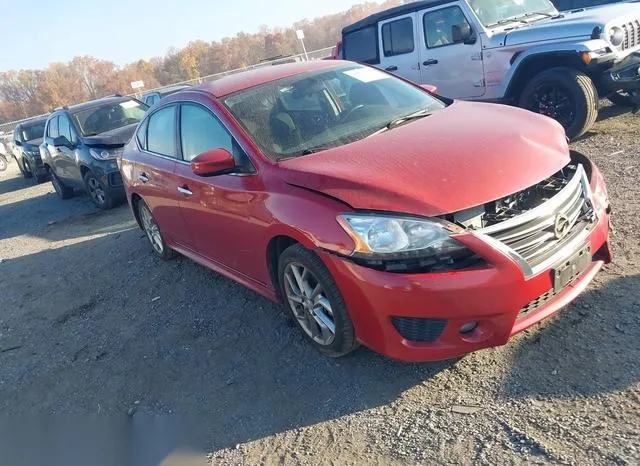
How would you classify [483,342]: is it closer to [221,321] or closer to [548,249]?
[548,249]

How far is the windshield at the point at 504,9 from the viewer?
7434mm

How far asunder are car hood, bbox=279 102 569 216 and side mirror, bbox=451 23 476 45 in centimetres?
411

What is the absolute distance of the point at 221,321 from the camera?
4246mm

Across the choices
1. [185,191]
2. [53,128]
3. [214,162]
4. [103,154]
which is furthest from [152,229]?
[53,128]

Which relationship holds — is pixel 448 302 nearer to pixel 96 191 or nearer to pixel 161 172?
pixel 161 172

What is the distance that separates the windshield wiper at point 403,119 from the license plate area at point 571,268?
1.47m

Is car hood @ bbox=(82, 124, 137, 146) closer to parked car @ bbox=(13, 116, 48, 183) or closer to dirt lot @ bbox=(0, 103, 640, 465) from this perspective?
dirt lot @ bbox=(0, 103, 640, 465)

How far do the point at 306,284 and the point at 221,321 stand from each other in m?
1.23

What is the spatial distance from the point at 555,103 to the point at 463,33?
5.24 feet

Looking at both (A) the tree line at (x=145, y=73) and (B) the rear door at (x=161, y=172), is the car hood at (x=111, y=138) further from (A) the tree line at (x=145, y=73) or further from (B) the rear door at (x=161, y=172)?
(A) the tree line at (x=145, y=73)

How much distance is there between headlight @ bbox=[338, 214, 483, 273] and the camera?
269 centimetres

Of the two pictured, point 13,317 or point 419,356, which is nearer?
point 419,356

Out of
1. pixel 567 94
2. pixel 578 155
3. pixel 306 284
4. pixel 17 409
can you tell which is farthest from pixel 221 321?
pixel 567 94

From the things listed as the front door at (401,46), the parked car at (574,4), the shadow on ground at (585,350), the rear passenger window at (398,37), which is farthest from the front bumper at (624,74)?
the parked car at (574,4)
